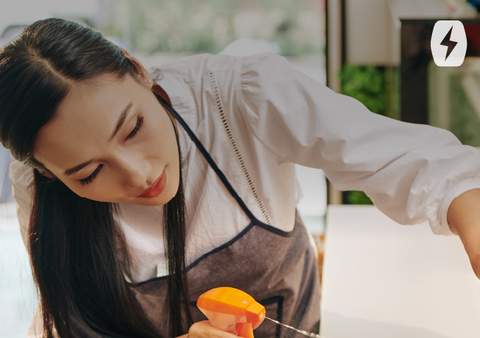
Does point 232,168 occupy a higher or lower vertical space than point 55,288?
higher

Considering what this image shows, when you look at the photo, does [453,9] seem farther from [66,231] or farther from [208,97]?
[66,231]

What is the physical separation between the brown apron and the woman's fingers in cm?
5

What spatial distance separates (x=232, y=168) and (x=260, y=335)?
0.18 m

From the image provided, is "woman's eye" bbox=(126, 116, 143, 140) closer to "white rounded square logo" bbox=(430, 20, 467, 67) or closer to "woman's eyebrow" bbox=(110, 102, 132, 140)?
"woman's eyebrow" bbox=(110, 102, 132, 140)

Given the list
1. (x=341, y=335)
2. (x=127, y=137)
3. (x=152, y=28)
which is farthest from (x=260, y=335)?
(x=152, y=28)

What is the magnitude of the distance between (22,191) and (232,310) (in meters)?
0.28

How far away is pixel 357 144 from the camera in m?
0.36

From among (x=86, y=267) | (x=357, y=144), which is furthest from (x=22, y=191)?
(x=357, y=144)

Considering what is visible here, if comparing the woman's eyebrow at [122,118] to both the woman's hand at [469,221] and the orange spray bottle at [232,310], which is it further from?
the woman's hand at [469,221]

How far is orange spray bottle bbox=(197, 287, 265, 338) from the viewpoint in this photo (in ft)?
0.93

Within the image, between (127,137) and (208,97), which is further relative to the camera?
(208,97)

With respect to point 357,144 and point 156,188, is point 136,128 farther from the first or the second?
point 357,144

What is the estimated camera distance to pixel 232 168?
0.43m

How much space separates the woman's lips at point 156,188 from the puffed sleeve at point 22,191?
137 mm
